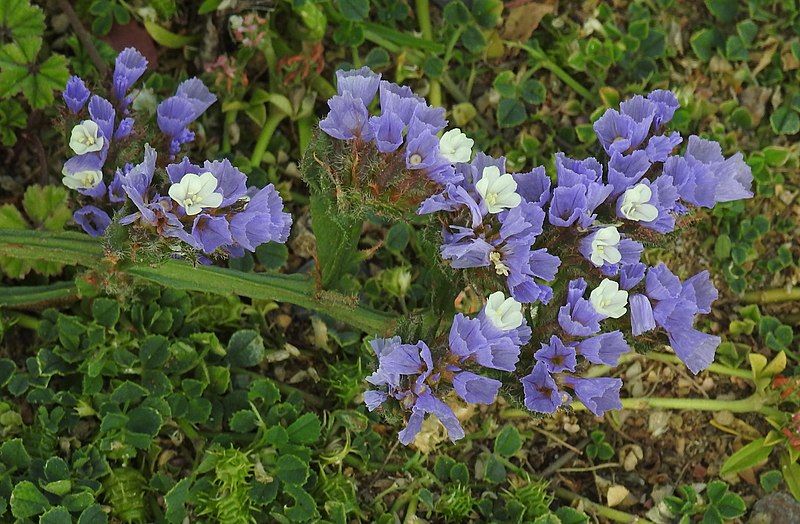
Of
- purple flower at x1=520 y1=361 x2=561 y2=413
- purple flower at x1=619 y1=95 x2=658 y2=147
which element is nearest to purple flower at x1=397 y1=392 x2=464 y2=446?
purple flower at x1=520 y1=361 x2=561 y2=413

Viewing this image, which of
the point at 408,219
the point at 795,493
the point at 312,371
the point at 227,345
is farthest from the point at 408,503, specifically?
the point at 795,493

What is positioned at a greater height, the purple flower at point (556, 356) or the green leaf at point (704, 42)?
the green leaf at point (704, 42)

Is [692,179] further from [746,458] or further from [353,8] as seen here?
[353,8]

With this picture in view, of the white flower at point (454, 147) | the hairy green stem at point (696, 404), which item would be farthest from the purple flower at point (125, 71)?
the hairy green stem at point (696, 404)

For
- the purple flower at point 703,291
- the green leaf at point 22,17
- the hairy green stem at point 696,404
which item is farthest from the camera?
the hairy green stem at point 696,404

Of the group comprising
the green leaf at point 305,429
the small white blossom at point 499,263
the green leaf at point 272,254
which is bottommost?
the green leaf at point 305,429

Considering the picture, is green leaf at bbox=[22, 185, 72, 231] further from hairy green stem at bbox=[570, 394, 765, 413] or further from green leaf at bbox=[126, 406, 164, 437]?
hairy green stem at bbox=[570, 394, 765, 413]

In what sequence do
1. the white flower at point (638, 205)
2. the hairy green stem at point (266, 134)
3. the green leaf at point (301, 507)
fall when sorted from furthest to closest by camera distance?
the hairy green stem at point (266, 134)
the green leaf at point (301, 507)
the white flower at point (638, 205)

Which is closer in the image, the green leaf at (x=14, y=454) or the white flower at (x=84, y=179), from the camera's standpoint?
the white flower at (x=84, y=179)

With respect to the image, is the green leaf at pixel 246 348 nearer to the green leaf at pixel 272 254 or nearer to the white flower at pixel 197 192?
the green leaf at pixel 272 254
